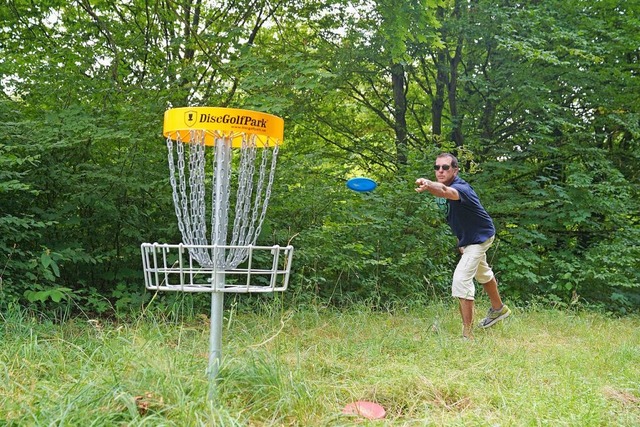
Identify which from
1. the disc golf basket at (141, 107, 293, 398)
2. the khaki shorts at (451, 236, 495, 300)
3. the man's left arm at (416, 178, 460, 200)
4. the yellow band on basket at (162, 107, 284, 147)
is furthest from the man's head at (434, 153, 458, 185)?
the yellow band on basket at (162, 107, 284, 147)

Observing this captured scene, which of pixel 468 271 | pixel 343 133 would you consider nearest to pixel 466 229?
pixel 468 271

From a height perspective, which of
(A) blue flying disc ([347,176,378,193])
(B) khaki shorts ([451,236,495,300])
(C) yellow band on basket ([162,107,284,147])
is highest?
(C) yellow band on basket ([162,107,284,147])

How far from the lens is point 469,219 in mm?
4590

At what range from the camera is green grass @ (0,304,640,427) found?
2.33 metres

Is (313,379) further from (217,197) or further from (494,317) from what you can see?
(494,317)

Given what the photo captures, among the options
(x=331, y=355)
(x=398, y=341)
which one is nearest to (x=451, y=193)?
(x=398, y=341)

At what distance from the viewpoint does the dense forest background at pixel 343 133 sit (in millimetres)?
5305

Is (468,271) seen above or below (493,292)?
above

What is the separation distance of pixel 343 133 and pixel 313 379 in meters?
6.15

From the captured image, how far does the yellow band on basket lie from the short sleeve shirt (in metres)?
2.33

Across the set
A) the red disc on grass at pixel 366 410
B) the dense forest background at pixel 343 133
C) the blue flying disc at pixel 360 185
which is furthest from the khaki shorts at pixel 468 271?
the red disc on grass at pixel 366 410

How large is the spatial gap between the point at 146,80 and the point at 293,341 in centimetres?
332

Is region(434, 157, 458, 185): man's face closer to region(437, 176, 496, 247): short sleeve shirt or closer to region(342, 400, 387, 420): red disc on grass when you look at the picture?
region(437, 176, 496, 247): short sleeve shirt

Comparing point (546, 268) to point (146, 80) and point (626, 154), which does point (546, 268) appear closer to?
point (626, 154)
